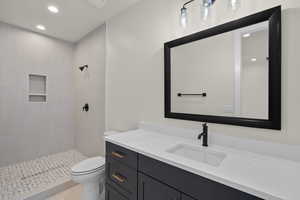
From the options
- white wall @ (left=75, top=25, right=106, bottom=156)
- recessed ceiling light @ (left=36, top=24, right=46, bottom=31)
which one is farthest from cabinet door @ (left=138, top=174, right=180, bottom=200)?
recessed ceiling light @ (left=36, top=24, right=46, bottom=31)

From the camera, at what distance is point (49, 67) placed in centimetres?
279

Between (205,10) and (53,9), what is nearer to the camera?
(205,10)

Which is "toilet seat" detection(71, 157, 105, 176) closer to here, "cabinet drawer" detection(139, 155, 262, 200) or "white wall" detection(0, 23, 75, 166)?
"cabinet drawer" detection(139, 155, 262, 200)

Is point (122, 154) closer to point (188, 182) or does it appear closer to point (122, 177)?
point (122, 177)

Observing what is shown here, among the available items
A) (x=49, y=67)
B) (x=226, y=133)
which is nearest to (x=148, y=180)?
(x=226, y=133)

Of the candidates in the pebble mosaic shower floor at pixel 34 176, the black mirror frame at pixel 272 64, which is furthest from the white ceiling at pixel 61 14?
the pebble mosaic shower floor at pixel 34 176

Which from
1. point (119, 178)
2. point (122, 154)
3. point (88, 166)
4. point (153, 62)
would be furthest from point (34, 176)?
point (153, 62)

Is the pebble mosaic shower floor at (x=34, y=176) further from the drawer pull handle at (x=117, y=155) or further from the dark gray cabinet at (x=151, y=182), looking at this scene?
the drawer pull handle at (x=117, y=155)

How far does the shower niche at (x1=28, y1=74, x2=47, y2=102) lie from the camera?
2.63 m

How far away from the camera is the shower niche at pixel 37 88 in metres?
2.63

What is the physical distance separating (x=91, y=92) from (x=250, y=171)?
103 inches

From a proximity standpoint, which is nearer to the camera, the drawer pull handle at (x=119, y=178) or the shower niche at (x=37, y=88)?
the drawer pull handle at (x=119, y=178)

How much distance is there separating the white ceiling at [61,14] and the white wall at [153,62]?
7.0 inches

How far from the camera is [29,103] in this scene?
8.46 feet
